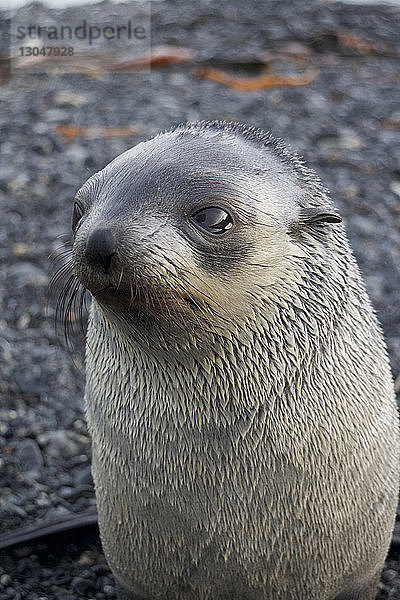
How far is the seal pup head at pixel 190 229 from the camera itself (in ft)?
7.66

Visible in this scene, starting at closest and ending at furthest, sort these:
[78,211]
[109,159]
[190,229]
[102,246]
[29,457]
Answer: [102,246], [190,229], [78,211], [29,457], [109,159]

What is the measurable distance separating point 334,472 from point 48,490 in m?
1.85

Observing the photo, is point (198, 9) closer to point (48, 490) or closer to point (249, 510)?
point (48, 490)

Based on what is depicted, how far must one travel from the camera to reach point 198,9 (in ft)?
30.0

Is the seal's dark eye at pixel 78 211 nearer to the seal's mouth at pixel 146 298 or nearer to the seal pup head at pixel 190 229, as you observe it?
the seal pup head at pixel 190 229

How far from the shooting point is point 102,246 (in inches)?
90.4

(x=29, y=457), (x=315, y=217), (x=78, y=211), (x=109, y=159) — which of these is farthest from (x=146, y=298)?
(x=109, y=159)

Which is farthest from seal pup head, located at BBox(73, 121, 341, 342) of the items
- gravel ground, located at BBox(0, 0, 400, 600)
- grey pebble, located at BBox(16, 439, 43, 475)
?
grey pebble, located at BBox(16, 439, 43, 475)

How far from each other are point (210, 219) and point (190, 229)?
0.20 ft

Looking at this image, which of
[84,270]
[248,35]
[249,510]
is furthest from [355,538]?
[248,35]

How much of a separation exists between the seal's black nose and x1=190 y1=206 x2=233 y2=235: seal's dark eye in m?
0.26

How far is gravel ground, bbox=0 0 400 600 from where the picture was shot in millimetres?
4152

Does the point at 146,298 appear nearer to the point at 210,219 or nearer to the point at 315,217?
the point at 210,219

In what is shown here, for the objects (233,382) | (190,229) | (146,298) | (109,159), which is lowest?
(109,159)
